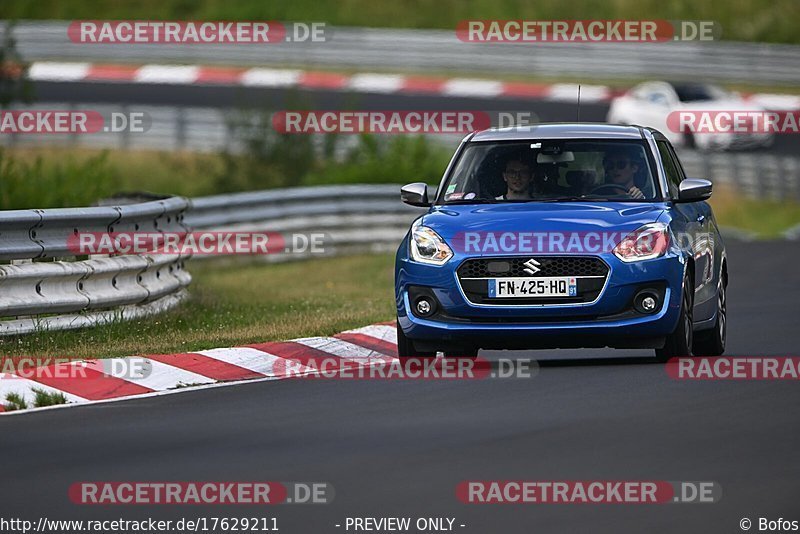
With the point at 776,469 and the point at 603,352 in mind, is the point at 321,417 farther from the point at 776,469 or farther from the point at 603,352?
the point at 603,352

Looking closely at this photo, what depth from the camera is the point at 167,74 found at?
4775 cm

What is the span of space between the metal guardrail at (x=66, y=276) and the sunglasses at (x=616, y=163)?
3794mm

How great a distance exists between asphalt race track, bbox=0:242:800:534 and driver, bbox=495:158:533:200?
1242 mm

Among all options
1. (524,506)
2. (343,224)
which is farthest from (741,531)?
(343,224)

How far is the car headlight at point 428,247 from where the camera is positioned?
12656mm

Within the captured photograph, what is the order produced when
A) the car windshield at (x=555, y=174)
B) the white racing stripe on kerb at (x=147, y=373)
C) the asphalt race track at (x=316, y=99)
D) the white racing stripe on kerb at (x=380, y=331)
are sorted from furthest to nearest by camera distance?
1. the asphalt race track at (x=316, y=99)
2. the white racing stripe on kerb at (x=380, y=331)
3. the car windshield at (x=555, y=174)
4. the white racing stripe on kerb at (x=147, y=373)

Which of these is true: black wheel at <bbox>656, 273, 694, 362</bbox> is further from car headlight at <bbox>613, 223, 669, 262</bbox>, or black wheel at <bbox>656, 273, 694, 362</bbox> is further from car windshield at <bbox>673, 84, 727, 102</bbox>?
car windshield at <bbox>673, 84, 727, 102</bbox>

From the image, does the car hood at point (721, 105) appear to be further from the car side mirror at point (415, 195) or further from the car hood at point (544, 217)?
the car hood at point (544, 217)

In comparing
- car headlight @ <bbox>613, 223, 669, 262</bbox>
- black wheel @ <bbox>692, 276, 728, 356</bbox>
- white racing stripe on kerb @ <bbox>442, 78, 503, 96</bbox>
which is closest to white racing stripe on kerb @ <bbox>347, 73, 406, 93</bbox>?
white racing stripe on kerb @ <bbox>442, 78, 503, 96</bbox>

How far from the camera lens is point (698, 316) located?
43.7 ft

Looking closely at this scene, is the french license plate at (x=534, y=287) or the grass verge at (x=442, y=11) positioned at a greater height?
the grass verge at (x=442, y=11)

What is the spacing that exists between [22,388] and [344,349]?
3.14 metres

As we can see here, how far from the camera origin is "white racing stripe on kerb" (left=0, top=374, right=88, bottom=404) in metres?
11.6

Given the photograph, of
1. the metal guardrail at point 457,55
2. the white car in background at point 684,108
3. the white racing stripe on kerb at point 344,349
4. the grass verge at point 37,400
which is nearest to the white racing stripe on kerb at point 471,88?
the metal guardrail at point 457,55
